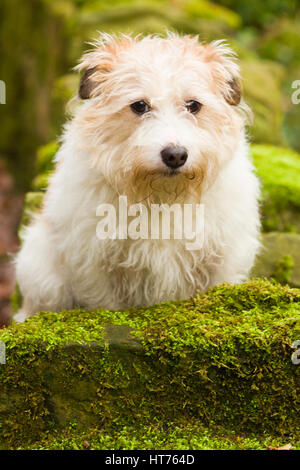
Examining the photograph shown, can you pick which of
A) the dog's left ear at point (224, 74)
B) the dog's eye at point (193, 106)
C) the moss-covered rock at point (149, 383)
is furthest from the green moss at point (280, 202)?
the moss-covered rock at point (149, 383)

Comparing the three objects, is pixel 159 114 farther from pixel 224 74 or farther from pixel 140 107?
pixel 224 74

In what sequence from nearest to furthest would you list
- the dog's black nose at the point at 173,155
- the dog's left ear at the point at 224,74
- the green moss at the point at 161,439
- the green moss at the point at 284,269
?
the green moss at the point at 161,439, the dog's black nose at the point at 173,155, the dog's left ear at the point at 224,74, the green moss at the point at 284,269

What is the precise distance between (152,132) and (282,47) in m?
12.8

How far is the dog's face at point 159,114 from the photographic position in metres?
3.26

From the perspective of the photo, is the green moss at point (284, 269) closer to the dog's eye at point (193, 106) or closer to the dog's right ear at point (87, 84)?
the dog's eye at point (193, 106)

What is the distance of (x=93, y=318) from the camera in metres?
3.38

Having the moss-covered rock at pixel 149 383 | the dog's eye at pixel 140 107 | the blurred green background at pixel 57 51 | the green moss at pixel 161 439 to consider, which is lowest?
the green moss at pixel 161 439

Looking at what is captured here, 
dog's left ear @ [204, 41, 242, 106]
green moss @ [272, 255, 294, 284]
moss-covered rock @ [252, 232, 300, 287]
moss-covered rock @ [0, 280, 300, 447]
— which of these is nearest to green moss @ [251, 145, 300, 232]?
moss-covered rock @ [252, 232, 300, 287]

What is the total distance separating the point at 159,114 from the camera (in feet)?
10.9

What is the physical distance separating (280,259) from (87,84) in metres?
2.08

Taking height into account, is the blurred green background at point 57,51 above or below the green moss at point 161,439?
above

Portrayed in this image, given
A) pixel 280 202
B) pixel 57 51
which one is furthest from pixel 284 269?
pixel 57 51

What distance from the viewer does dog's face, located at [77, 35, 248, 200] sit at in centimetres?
326

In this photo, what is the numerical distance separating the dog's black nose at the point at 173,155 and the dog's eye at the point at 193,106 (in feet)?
1.11
